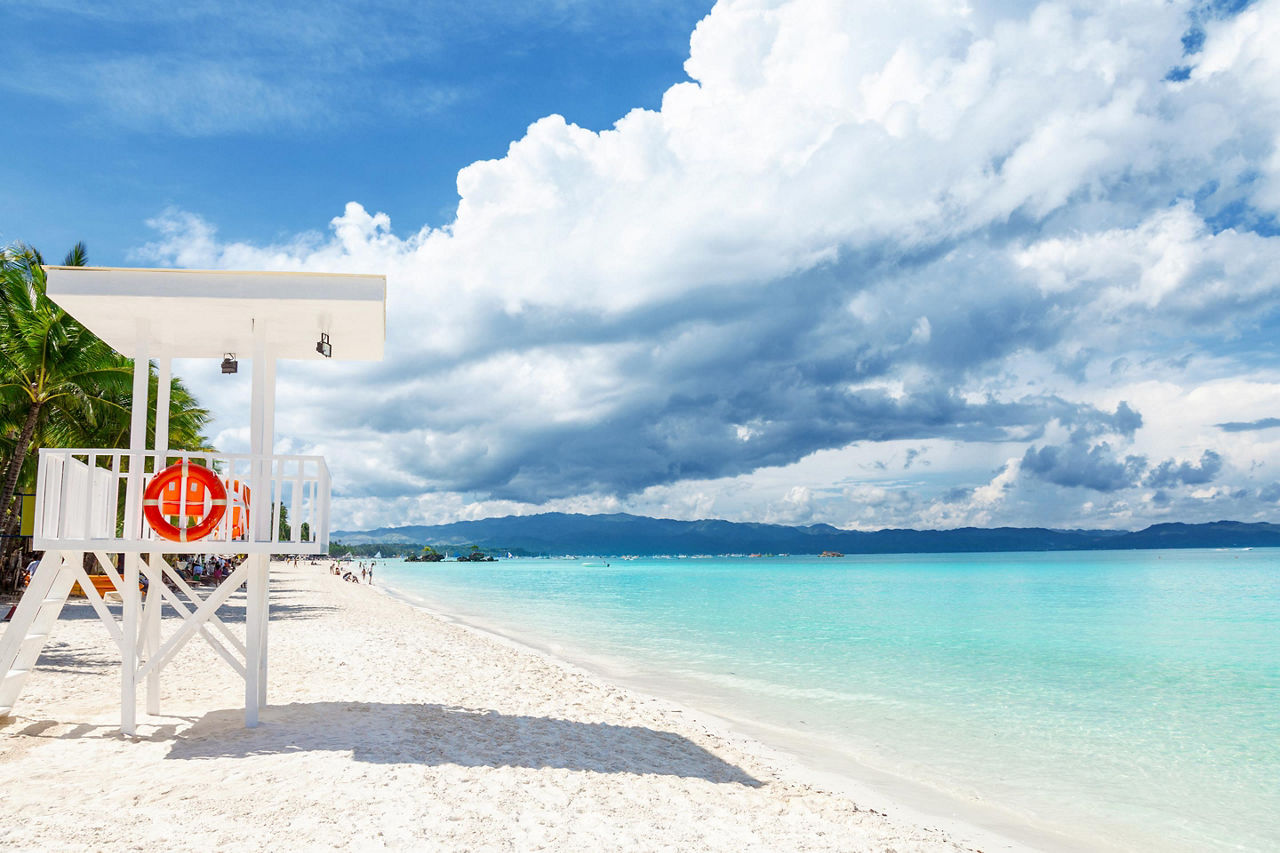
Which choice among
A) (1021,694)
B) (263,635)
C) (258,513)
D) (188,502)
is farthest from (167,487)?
(1021,694)

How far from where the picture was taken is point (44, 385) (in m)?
16.7

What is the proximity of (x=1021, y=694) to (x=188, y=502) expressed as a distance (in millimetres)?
14774

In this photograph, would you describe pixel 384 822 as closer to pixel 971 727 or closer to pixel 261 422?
pixel 261 422

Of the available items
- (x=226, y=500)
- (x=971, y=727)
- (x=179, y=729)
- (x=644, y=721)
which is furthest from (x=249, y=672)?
(x=971, y=727)

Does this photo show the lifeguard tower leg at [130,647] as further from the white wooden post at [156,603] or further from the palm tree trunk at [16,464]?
the palm tree trunk at [16,464]

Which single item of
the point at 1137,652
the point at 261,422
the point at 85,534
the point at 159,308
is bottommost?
the point at 1137,652

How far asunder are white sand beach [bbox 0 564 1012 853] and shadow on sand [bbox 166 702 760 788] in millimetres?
30

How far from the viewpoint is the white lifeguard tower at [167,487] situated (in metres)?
6.90

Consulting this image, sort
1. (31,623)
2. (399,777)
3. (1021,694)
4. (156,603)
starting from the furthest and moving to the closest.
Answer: (1021,694) < (156,603) < (31,623) < (399,777)

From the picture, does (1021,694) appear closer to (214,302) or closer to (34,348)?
(214,302)

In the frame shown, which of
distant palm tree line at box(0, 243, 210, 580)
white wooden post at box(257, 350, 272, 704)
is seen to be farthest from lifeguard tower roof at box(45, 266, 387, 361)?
distant palm tree line at box(0, 243, 210, 580)

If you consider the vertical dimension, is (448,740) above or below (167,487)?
below

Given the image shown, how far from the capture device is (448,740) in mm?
7336

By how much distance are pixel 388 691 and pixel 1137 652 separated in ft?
74.2
